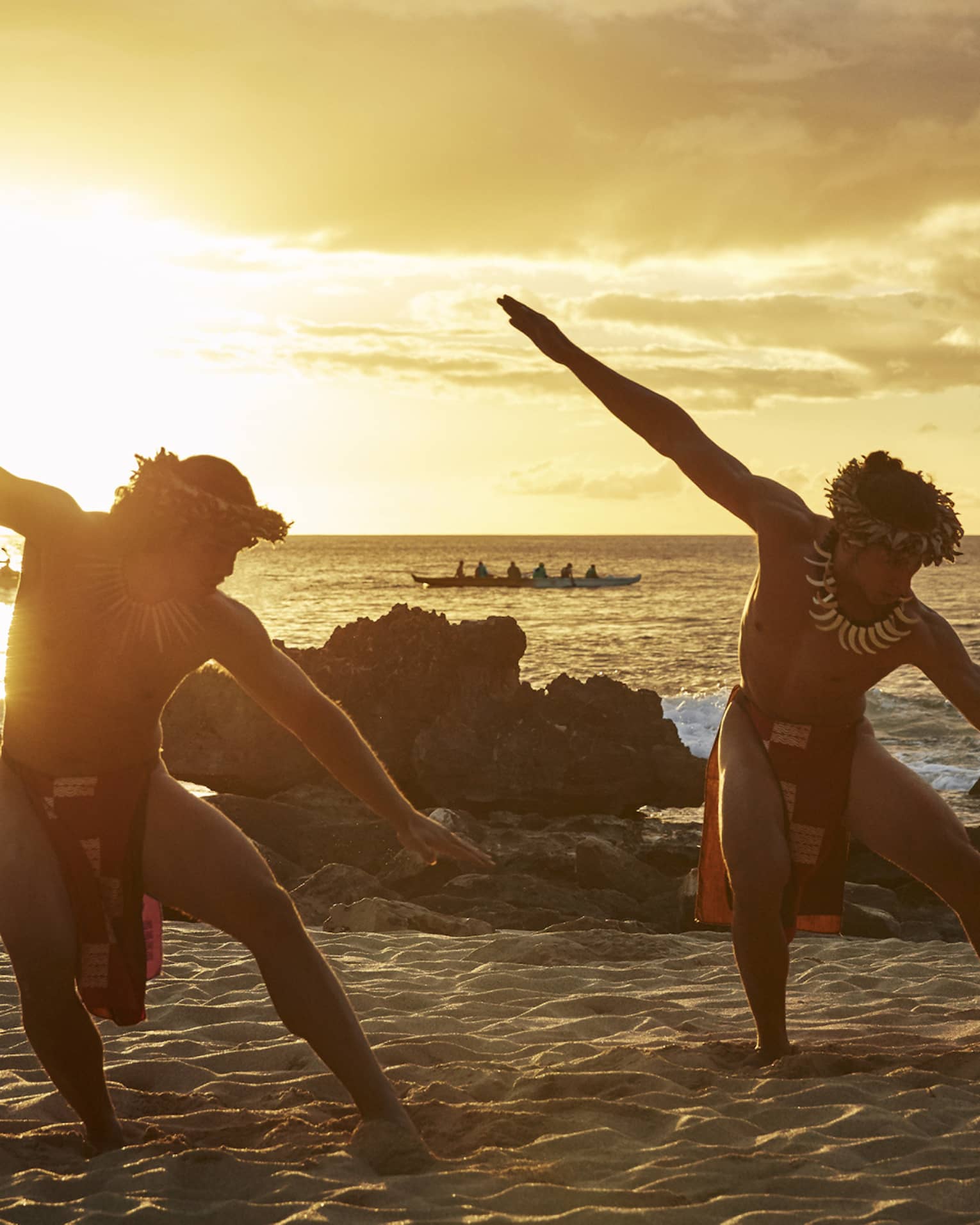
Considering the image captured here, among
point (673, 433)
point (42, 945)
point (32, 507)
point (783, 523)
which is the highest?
point (673, 433)

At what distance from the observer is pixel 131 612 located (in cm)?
409

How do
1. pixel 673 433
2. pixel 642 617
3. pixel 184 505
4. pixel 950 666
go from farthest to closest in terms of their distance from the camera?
1. pixel 642 617
2. pixel 673 433
3. pixel 950 666
4. pixel 184 505

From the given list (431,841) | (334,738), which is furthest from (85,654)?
(431,841)

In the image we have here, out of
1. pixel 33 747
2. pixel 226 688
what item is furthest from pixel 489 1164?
pixel 226 688

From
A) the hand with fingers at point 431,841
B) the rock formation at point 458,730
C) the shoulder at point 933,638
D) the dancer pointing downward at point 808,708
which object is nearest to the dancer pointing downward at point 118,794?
the hand with fingers at point 431,841

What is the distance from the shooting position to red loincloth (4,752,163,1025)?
407 centimetres

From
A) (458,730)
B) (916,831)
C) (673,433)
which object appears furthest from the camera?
(458,730)

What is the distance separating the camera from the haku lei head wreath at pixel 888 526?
4.77 m

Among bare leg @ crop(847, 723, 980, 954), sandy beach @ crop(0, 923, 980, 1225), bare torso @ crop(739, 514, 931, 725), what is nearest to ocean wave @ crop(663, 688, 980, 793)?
sandy beach @ crop(0, 923, 980, 1225)

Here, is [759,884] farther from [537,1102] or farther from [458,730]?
[458,730]

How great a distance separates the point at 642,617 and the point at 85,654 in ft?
190

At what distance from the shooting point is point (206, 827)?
418cm

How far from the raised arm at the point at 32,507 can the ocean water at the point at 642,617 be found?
5.77 m

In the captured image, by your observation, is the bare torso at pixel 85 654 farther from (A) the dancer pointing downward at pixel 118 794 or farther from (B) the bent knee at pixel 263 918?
(B) the bent knee at pixel 263 918
